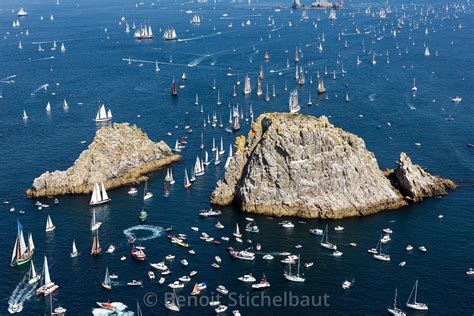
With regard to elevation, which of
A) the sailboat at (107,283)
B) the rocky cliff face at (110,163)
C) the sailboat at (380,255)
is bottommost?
the sailboat at (380,255)

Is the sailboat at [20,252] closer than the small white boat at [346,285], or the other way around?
the small white boat at [346,285]

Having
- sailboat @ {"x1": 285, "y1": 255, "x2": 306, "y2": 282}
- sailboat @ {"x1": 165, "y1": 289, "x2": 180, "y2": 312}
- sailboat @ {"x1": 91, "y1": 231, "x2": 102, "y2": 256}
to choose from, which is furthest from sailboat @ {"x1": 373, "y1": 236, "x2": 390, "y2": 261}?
sailboat @ {"x1": 91, "y1": 231, "x2": 102, "y2": 256}

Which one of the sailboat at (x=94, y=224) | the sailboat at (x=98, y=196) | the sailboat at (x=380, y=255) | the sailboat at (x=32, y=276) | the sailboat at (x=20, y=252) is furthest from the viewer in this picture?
the sailboat at (x=98, y=196)

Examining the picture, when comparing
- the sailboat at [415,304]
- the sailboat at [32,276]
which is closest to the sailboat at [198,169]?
the sailboat at [32,276]

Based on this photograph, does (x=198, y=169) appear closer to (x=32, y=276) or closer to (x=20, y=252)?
(x=20, y=252)

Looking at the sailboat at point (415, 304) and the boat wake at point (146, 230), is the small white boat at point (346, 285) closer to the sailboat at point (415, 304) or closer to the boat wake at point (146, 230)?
the sailboat at point (415, 304)

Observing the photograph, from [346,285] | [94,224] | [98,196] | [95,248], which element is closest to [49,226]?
[94,224]
